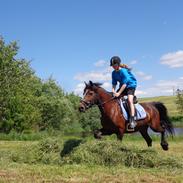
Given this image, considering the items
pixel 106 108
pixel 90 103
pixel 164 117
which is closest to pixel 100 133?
pixel 106 108

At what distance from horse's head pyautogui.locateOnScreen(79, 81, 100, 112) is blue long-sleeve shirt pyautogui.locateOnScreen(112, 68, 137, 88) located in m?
0.60

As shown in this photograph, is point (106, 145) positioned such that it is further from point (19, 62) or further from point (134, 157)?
point (19, 62)

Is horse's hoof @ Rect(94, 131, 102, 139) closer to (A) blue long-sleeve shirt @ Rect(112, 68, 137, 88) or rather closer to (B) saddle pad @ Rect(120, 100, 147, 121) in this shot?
(B) saddle pad @ Rect(120, 100, 147, 121)

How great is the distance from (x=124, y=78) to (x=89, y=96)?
45.2 inches

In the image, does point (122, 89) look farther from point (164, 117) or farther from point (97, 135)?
point (164, 117)

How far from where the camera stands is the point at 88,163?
27.4 ft

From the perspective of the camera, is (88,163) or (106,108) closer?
(88,163)

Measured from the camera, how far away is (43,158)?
29.1ft

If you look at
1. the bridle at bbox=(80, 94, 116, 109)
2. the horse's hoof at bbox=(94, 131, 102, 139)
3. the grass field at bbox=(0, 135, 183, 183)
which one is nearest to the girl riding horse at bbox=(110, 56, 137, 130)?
the bridle at bbox=(80, 94, 116, 109)

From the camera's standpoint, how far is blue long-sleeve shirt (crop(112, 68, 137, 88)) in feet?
32.1

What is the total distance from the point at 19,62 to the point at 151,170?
2847 cm

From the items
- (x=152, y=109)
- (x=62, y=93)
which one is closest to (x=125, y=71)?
(x=152, y=109)

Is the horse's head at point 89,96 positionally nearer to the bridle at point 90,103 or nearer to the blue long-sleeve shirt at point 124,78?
the bridle at point 90,103

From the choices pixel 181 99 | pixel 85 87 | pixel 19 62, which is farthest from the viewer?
pixel 181 99
